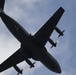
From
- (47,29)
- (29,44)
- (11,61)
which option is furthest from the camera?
(11,61)

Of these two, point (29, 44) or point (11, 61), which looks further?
point (11, 61)

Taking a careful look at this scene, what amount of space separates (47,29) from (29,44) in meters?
4.59

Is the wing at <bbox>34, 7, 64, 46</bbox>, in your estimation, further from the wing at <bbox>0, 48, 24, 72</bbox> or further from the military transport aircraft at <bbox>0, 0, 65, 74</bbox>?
the wing at <bbox>0, 48, 24, 72</bbox>

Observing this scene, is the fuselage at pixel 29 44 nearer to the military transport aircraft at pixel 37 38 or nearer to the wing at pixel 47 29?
the military transport aircraft at pixel 37 38

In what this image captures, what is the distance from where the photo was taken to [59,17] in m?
60.1

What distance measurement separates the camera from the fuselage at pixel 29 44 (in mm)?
60688

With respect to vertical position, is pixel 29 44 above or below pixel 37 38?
above

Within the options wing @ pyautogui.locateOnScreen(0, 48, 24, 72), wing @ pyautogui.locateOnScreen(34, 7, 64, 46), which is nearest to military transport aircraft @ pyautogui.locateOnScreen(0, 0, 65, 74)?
wing @ pyautogui.locateOnScreen(34, 7, 64, 46)

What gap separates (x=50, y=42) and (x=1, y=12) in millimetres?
11411

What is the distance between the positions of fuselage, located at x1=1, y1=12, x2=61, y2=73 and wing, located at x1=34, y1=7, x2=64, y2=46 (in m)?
0.90

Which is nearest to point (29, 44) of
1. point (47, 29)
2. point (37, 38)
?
point (37, 38)

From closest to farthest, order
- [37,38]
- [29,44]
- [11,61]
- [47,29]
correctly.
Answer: [47,29] → [29,44] → [37,38] → [11,61]

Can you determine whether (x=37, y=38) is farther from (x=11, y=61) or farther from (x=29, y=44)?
(x=11, y=61)

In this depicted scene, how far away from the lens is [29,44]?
201ft
